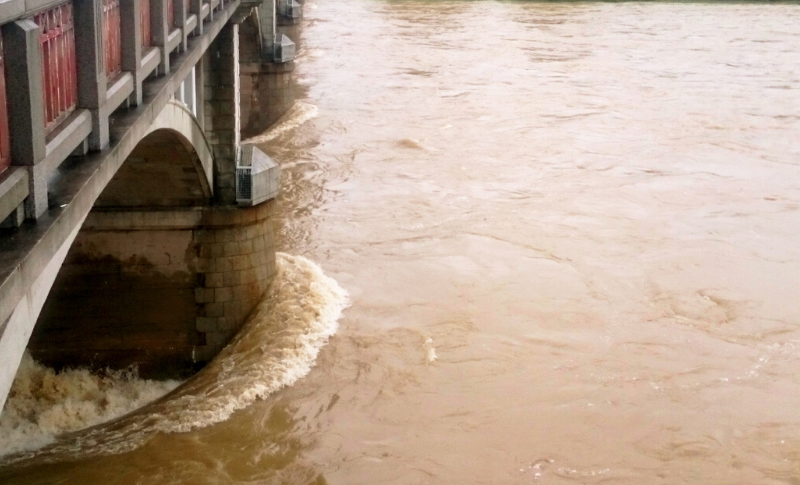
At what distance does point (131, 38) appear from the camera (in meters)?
6.58

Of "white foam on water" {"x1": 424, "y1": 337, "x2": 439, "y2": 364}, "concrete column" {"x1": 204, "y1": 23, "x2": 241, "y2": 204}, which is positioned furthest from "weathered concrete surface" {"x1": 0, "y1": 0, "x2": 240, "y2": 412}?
"white foam on water" {"x1": 424, "y1": 337, "x2": 439, "y2": 364}

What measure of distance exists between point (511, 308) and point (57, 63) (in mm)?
8971

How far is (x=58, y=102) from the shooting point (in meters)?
5.27

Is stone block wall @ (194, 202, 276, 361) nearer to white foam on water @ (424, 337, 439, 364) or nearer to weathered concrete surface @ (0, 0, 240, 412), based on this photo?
white foam on water @ (424, 337, 439, 364)

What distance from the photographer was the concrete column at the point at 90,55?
18.1 ft

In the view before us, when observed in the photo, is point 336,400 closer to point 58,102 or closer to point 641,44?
point 58,102

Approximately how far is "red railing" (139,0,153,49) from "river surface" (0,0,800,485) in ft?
13.2

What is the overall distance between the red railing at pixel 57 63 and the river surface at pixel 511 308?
4924 mm

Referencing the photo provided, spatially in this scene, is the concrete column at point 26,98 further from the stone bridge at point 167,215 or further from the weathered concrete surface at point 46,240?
the stone bridge at point 167,215

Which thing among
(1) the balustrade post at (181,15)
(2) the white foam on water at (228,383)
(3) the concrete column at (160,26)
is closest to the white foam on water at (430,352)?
(2) the white foam on water at (228,383)

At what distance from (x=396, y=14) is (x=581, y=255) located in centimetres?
3202

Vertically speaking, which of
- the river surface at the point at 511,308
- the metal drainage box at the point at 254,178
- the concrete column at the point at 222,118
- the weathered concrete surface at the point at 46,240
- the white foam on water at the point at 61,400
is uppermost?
the weathered concrete surface at the point at 46,240

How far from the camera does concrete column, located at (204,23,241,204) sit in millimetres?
12320

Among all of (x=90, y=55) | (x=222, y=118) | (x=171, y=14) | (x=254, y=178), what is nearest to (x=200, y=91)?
(x=222, y=118)
